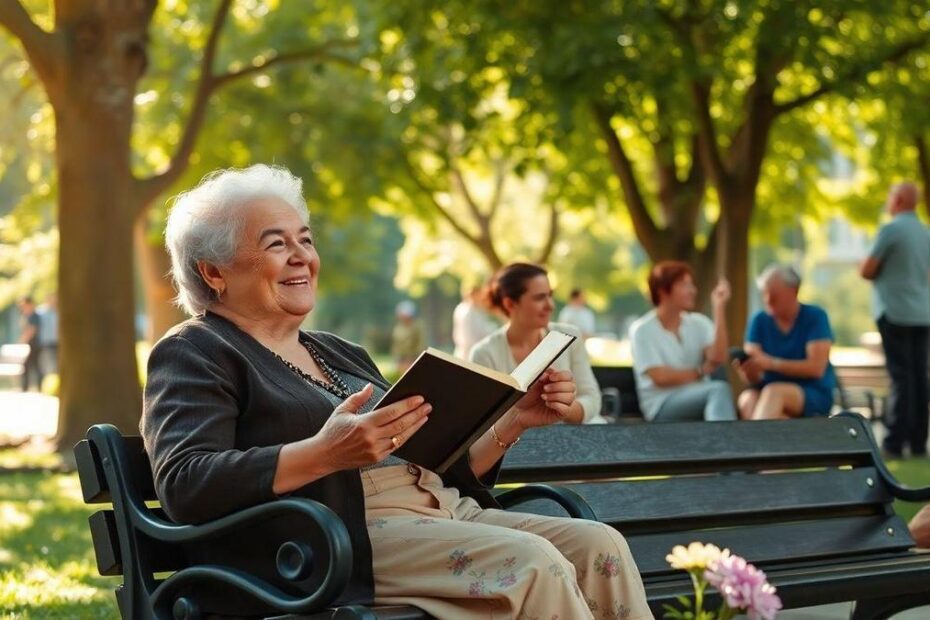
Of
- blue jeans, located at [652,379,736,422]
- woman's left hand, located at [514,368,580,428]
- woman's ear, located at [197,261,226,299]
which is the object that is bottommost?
blue jeans, located at [652,379,736,422]

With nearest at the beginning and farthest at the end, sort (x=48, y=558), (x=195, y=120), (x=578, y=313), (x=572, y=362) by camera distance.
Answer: (x=572, y=362) < (x=48, y=558) < (x=195, y=120) < (x=578, y=313)

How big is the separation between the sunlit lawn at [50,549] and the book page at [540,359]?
310 centimetres

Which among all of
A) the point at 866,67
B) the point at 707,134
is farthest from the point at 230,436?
the point at 707,134

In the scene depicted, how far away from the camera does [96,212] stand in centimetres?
1511

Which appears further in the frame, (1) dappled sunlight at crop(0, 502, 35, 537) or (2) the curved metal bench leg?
(1) dappled sunlight at crop(0, 502, 35, 537)

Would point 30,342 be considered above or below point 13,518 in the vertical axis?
below

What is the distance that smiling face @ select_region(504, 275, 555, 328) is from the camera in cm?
847

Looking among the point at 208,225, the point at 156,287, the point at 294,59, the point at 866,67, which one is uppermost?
the point at 294,59

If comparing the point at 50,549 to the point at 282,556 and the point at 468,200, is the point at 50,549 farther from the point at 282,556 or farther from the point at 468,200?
the point at 468,200

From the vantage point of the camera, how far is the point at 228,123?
27.0m

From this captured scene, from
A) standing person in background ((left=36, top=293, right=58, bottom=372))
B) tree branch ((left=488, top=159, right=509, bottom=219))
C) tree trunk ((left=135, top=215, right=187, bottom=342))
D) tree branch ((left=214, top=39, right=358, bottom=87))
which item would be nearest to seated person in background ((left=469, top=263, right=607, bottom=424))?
tree branch ((left=214, top=39, right=358, bottom=87))

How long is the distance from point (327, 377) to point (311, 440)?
67 centimetres

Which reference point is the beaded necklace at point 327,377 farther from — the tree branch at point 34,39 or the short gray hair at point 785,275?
the tree branch at point 34,39

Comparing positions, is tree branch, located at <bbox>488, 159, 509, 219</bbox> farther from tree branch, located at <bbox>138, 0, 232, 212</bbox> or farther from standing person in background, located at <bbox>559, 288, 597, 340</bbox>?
tree branch, located at <bbox>138, 0, 232, 212</bbox>
